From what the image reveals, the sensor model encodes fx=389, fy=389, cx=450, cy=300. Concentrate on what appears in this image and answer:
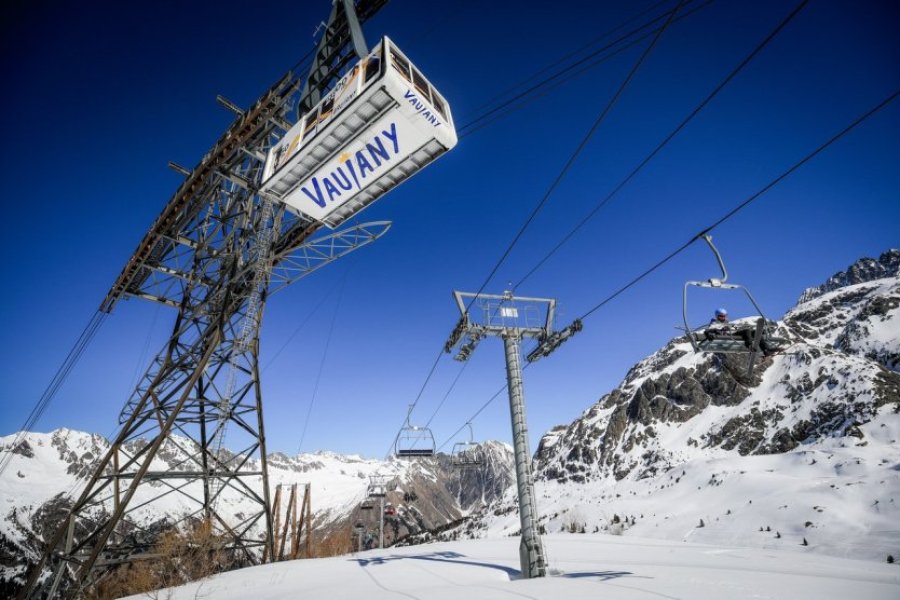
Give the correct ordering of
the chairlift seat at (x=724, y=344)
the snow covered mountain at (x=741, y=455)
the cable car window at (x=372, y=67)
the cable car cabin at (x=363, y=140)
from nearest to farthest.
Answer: the cable car window at (x=372, y=67), the cable car cabin at (x=363, y=140), the chairlift seat at (x=724, y=344), the snow covered mountain at (x=741, y=455)

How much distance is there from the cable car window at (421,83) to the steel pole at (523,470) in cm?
847

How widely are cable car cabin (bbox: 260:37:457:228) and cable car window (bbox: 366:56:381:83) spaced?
25 millimetres

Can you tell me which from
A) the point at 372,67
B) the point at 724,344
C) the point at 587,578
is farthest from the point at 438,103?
the point at 587,578

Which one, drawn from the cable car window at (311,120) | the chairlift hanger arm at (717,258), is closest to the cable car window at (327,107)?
the cable car window at (311,120)

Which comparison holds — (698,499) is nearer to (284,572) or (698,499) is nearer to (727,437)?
(284,572)

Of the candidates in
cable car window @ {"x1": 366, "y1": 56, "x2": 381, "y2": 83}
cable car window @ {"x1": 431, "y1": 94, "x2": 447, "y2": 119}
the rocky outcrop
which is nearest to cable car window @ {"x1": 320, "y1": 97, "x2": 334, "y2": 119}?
cable car window @ {"x1": 366, "y1": 56, "x2": 381, "y2": 83}

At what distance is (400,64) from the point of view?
7293 mm

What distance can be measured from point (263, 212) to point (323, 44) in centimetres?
687

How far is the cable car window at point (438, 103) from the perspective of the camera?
7.63 metres

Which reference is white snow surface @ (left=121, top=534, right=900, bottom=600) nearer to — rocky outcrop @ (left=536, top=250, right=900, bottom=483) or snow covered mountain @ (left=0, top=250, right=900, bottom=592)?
snow covered mountain @ (left=0, top=250, right=900, bottom=592)

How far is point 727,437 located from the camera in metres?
96.8

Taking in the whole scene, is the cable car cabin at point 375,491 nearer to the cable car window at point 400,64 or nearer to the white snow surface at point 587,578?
the white snow surface at point 587,578

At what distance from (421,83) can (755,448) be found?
10970cm

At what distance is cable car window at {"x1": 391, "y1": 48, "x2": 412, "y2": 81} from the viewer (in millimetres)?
7089
